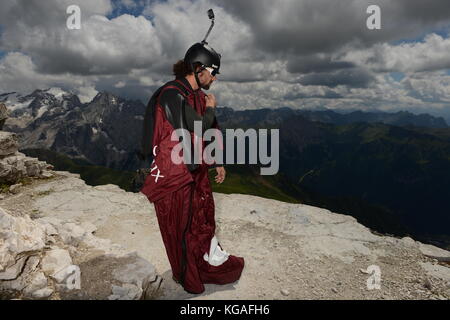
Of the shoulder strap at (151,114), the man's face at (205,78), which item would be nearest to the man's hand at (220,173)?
the shoulder strap at (151,114)

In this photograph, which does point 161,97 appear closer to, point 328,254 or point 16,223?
point 16,223

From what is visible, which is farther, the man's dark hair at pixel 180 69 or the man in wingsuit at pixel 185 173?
the man's dark hair at pixel 180 69

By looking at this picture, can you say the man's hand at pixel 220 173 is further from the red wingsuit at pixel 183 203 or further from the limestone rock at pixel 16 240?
the limestone rock at pixel 16 240

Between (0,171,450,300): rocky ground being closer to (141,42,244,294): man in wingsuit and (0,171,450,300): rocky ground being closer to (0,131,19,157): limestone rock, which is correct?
(141,42,244,294): man in wingsuit

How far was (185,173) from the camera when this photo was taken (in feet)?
19.6

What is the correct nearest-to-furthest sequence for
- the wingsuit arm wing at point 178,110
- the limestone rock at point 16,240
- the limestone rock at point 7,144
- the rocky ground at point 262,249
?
the wingsuit arm wing at point 178,110 → the limestone rock at point 16,240 → the rocky ground at point 262,249 → the limestone rock at point 7,144

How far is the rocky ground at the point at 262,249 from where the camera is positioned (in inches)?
268

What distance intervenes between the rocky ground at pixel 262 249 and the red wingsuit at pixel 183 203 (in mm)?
565

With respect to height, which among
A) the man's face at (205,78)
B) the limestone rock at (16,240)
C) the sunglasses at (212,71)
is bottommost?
the limestone rock at (16,240)

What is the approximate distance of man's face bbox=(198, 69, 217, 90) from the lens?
6285 mm

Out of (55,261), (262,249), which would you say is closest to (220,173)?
(262,249)

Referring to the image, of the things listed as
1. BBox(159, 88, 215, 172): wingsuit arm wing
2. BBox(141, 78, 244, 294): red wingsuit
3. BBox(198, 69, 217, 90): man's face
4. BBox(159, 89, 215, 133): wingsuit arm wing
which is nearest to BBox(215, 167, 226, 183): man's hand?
BBox(141, 78, 244, 294): red wingsuit

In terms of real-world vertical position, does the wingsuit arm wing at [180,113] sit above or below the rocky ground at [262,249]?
above
